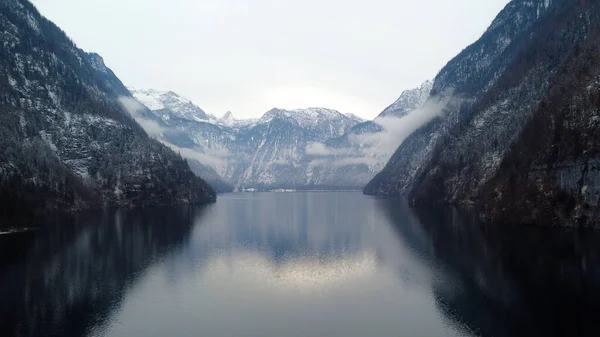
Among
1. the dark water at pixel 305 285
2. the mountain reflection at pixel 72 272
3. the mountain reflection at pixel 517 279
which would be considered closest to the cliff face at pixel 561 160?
the mountain reflection at pixel 517 279

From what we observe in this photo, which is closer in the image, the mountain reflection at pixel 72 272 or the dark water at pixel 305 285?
the dark water at pixel 305 285

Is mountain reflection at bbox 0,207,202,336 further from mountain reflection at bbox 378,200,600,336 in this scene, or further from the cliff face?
the cliff face

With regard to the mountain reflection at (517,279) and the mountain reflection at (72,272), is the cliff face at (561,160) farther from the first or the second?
the mountain reflection at (72,272)

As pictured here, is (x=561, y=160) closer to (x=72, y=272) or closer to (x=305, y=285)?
(x=305, y=285)

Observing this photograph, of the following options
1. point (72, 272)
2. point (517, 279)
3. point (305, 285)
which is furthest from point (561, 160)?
point (72, 272)

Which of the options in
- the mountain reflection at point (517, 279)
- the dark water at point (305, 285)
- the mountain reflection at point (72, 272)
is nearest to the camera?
the mountain reflection at point (517, 279)

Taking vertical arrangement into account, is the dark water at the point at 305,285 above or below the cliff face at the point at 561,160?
below

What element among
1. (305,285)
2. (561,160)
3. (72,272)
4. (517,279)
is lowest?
(305,285)
